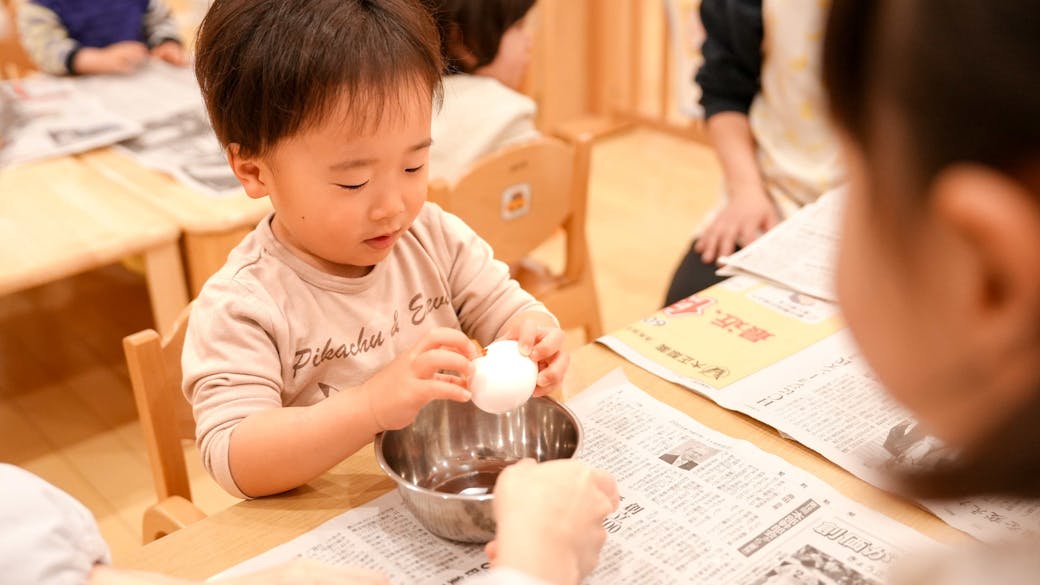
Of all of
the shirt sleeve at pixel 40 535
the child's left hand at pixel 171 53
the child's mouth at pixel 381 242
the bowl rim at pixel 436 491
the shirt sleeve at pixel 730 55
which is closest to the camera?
the shirt sleeve at pixel 40 535

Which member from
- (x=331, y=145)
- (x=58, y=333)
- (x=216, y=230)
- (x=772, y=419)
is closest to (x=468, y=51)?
(x=216, y=230)

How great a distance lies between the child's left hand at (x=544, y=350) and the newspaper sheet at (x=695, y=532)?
76 mm

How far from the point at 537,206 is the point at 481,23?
365 millimetres

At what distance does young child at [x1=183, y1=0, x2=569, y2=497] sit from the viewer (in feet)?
2.69

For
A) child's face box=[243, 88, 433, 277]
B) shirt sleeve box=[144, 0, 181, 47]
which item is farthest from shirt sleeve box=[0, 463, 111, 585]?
shirt sleeve box=[144, 0, 181, 47]

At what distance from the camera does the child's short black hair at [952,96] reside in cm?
38

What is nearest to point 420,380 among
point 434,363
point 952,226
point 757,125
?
point 434,363

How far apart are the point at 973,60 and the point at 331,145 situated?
23.3 inches

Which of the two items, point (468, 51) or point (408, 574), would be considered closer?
point (408, 574)

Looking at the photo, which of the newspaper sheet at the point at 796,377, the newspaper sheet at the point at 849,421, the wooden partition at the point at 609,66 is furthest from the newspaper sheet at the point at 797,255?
the wooden partition at the point at 609,66

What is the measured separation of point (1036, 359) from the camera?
1.35 feet

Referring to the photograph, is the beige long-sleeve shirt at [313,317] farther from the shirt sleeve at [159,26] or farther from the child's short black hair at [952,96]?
the shirt sleeve at [159,26]

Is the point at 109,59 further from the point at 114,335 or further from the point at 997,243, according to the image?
the point at 997,243

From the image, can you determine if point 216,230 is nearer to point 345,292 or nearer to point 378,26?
point 345,292
